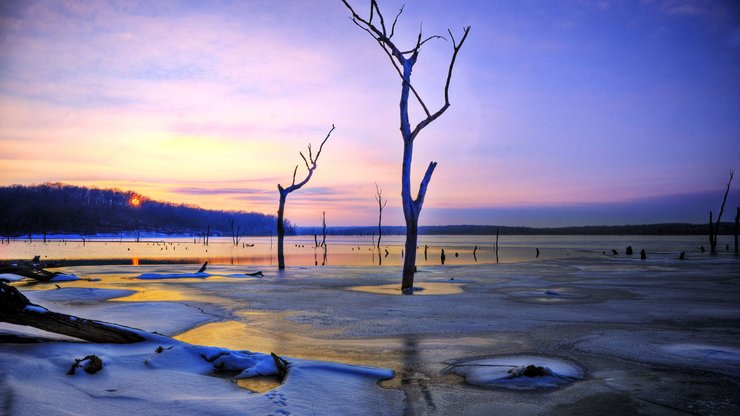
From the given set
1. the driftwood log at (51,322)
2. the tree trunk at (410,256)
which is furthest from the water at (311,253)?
the driftwood log at (51,322)

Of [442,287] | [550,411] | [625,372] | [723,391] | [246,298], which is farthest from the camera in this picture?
[442,287]

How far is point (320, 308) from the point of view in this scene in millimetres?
10148

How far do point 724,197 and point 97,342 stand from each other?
5846cm

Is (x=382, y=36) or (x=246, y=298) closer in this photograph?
(x=246, y=298)

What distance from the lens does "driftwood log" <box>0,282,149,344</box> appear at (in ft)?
14.4

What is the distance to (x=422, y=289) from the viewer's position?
14.4 metres

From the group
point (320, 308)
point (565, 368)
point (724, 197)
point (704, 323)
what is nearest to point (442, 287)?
point (320, 308)

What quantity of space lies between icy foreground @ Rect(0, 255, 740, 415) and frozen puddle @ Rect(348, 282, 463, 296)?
7.53ft

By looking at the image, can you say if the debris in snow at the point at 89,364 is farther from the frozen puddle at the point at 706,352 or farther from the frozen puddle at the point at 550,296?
the frozen puddle at the point at 550,296

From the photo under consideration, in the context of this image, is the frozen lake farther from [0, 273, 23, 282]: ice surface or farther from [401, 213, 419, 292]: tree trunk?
[0, 273, 23, 282]: ice surface

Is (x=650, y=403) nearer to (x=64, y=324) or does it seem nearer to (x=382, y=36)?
(x=64, y=324)

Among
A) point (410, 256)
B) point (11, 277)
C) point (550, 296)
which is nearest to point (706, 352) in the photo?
point (550, 296)

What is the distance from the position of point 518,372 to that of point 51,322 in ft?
15.5

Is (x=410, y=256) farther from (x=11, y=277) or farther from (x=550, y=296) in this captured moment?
(x=11, y=277)
